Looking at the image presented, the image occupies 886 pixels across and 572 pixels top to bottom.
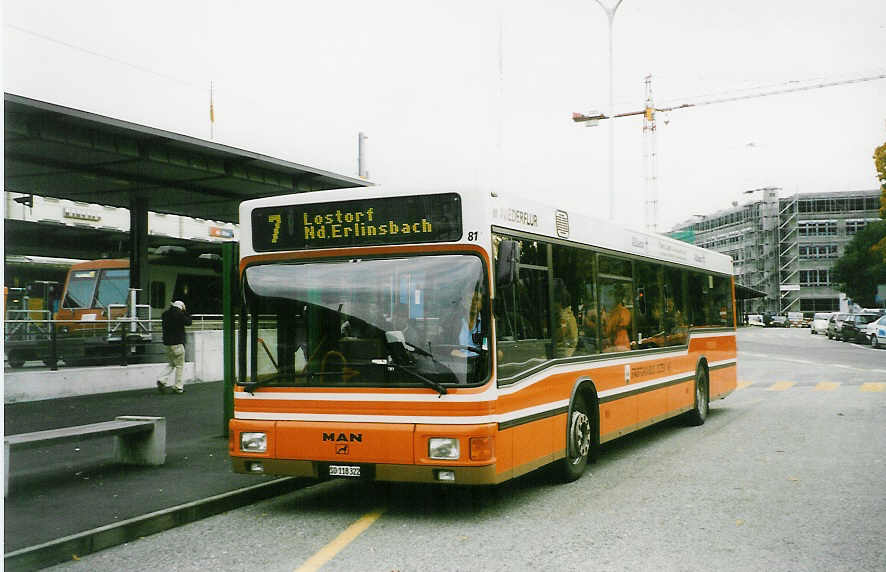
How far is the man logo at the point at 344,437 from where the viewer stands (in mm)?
7227

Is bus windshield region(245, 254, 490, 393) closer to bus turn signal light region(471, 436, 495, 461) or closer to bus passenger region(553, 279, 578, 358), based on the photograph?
bus turn signal light region(471, 436, 495, 461)

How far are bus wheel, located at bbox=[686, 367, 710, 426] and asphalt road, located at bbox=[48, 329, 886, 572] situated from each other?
8.36 feet

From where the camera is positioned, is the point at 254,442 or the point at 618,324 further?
the point at 618,324

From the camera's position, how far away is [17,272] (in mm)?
33281

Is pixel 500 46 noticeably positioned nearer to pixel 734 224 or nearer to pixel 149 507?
pixel 149 507

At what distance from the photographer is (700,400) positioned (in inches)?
560

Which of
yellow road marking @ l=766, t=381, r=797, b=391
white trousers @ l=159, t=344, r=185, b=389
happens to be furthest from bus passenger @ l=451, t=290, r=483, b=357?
yellow road marking @ l=766, t=381, r=797, b=391

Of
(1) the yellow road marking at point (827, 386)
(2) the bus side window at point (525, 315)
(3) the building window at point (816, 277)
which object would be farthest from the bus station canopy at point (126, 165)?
(3) the building window at point (816, 277)

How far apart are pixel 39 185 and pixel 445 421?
56.4 feet

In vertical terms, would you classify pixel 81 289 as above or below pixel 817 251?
below

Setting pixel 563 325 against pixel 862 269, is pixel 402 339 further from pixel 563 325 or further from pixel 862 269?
pixel 862 269

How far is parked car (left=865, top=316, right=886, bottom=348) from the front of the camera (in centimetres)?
4381

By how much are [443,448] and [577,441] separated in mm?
2433

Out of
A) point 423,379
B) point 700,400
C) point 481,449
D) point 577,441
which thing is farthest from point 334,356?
point 700,400
